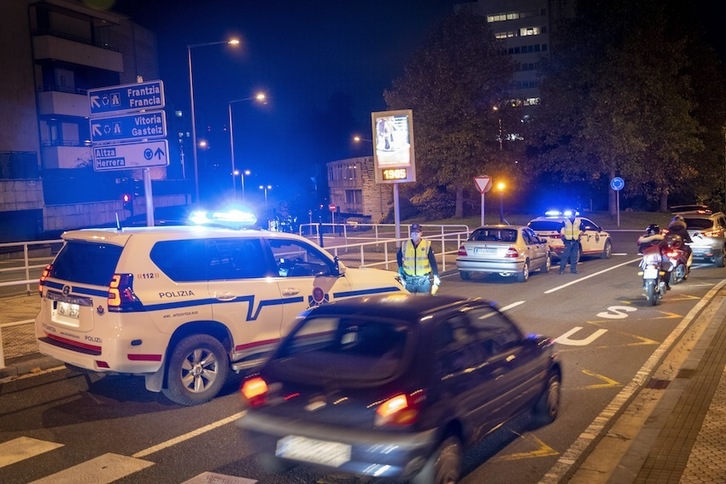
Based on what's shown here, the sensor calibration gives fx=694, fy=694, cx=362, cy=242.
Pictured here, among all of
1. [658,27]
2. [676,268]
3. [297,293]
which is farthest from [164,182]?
[297,293]

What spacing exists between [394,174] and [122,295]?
14.6 metres

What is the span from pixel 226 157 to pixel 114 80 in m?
53.9

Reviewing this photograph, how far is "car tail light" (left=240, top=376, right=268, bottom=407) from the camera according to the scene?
203 inches

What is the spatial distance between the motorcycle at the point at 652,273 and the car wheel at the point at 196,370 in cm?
945

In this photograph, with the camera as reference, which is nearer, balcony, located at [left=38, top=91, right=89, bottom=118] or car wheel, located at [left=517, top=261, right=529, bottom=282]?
car wheel, located at [left=517, top=261, right=529, bottom=282]

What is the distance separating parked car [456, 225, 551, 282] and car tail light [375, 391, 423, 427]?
14175 millimetres

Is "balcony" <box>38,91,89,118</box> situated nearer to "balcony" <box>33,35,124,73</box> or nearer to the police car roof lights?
"balcony" <box>33,35,124,73</box>

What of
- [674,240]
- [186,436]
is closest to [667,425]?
[186,436]

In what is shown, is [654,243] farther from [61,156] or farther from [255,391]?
[61,156]

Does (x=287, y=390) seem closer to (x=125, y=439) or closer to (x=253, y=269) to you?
(x=125, y=439)

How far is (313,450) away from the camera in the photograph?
4.75 metres

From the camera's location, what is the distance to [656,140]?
148 feet

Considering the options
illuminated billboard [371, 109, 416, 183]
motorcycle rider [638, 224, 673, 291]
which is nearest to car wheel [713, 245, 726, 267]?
motorcycle rider [638, 224, 673, 291]

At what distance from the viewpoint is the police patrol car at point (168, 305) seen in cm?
721
